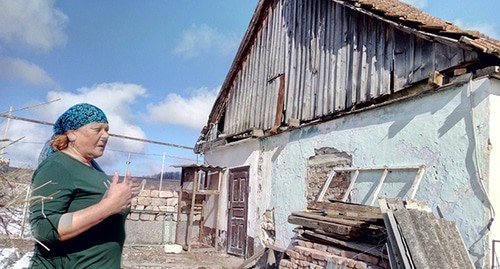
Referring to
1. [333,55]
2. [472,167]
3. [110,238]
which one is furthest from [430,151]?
[110,238]

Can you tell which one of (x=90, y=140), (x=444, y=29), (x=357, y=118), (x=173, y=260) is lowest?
(x=173, y=260)

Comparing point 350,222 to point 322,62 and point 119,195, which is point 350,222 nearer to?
point 322,62

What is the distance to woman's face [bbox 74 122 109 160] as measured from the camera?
1931mm

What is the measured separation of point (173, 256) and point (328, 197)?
192 inches

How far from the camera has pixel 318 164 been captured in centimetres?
720

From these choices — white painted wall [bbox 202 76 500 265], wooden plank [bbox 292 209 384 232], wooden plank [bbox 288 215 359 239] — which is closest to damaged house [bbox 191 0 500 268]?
white painted wall [bbox 202 76 500 265]

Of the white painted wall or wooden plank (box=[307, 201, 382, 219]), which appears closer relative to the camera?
the white painted wall

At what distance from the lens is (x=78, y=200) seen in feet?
5.80

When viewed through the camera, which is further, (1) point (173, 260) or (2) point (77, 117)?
(1) point (173, 260)

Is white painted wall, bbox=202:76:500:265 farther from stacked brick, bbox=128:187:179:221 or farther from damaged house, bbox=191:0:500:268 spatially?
stacked brick, bbox=128:187:179:221

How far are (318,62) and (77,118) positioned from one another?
244 inches

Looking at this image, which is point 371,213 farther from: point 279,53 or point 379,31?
point 279,53

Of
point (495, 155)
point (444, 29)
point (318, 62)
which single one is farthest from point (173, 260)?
point (444, 29)

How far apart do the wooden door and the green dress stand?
7.87m
